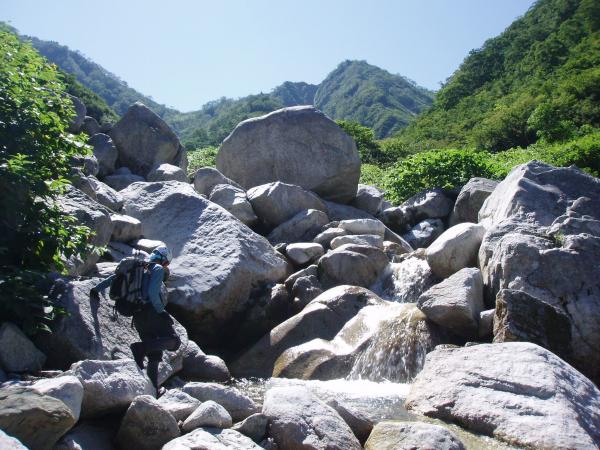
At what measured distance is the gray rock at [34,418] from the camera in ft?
15.8

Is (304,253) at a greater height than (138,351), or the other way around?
(304,253)

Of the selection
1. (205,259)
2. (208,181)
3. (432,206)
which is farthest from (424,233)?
(205,259)

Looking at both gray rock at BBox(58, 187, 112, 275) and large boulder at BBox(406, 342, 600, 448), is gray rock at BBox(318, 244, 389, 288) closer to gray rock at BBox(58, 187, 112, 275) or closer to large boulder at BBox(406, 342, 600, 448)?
large boulder at BBox(406, 342, 600, 448)

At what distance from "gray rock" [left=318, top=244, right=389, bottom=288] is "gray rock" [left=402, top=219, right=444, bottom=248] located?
3.13 meters

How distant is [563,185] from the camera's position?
12.4m

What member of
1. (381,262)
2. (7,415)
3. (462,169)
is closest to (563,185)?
(381,262)

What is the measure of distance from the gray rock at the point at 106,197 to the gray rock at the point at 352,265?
4937mm

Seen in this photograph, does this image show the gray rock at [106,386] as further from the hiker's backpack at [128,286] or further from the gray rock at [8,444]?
the gray rock at [8,444]

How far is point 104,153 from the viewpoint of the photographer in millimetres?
17672

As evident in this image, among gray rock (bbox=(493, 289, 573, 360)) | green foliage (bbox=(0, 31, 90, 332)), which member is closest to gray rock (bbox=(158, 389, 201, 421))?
green foliage (bbox=(0, 31, 90, 332))

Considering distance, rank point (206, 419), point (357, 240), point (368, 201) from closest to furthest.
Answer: point (206, 419) < point (357, 240) < point (368, 201)

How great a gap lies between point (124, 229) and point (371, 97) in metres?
106

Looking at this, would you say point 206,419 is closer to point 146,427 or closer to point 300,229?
point 146,427

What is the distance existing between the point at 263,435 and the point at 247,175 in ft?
43.9
